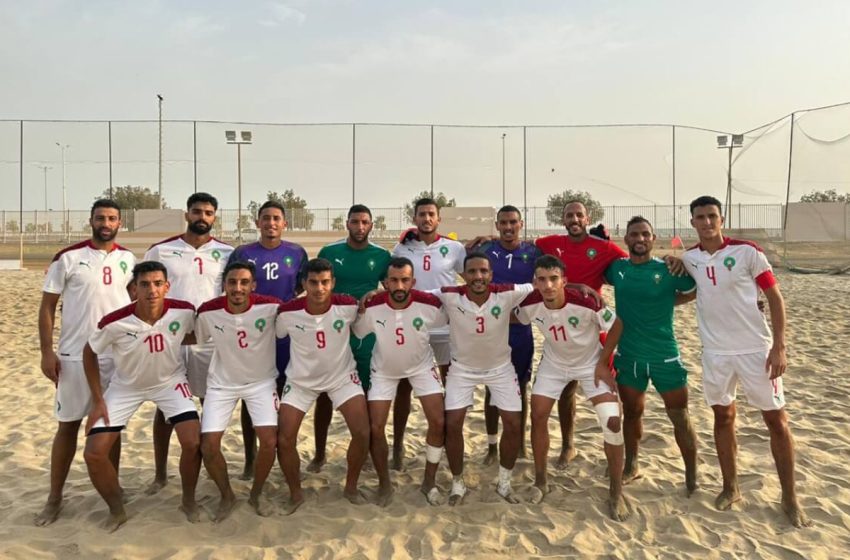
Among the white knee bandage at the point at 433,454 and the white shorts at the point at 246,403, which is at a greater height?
the white shorts at the point at 246,403

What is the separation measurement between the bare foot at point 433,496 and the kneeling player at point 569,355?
0.74m

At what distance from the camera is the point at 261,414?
416 cm

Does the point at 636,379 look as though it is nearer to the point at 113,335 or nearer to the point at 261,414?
the point at 261,414

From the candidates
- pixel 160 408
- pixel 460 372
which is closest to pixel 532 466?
pixel 460 372

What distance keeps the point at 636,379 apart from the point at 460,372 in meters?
1.33

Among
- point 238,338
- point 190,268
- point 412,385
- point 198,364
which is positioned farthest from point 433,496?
point 190,268

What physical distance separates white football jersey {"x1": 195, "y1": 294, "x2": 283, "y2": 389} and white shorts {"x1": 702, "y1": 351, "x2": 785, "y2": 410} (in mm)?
3192

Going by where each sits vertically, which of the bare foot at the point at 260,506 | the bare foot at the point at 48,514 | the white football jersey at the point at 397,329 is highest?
the white football jersey at the point at 397,329

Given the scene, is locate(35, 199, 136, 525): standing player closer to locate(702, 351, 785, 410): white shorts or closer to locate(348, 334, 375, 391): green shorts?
locate(348, 334, 375, 391): green shorts

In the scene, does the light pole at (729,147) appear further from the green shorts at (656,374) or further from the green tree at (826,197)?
the green shorts at (656,374)

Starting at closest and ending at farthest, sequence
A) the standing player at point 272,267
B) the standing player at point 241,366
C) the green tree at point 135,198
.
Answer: the standing player at point 241,366 → the standing player at point 272,267 → the green tree at point 135,198

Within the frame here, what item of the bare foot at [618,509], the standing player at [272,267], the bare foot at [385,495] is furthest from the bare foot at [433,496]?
the standing player at [272,267]

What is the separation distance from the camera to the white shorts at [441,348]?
197 inches

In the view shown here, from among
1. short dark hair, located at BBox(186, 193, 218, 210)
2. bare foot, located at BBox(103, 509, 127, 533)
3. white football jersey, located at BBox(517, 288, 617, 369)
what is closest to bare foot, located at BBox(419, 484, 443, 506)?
white football jersey, located at BBox(517, 288, 617, 369)
